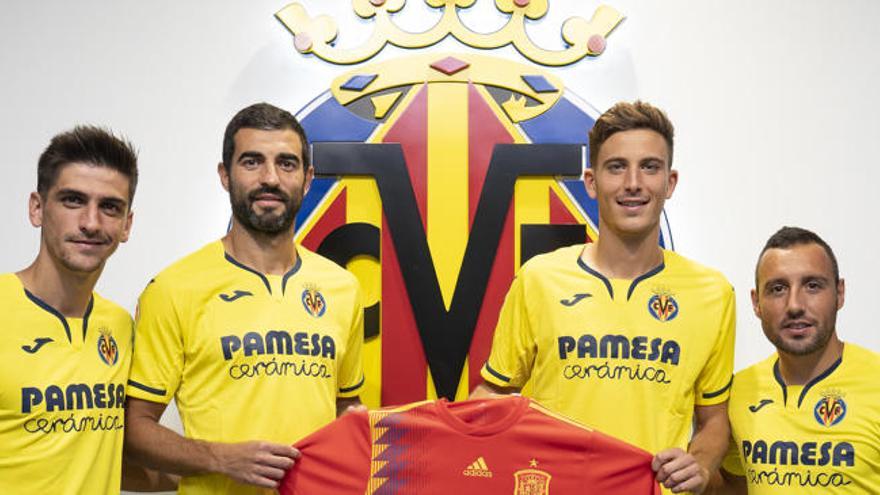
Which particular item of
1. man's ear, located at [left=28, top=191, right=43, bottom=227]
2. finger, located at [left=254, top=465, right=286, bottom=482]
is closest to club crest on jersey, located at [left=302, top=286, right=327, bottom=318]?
finger, located at [left=254, top=465, right=286, bottom=482]

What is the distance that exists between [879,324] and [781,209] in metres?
0.50

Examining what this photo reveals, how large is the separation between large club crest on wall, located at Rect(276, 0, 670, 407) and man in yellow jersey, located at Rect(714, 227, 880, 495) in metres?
0.54

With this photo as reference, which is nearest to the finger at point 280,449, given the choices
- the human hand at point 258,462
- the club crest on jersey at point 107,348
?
the human hand at point 258,462

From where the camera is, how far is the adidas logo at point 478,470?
1.80 m

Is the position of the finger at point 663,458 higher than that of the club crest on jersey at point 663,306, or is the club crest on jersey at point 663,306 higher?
the club crest on jersey at point 663,306

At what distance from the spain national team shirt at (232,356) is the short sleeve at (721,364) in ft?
3.15

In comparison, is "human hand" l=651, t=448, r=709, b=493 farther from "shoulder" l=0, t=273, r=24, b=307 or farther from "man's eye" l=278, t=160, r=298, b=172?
"shoulder" l=0, t=273, r=24, b=307

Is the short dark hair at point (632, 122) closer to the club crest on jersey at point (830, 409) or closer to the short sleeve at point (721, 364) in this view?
the short sleeve at point (721, 364)

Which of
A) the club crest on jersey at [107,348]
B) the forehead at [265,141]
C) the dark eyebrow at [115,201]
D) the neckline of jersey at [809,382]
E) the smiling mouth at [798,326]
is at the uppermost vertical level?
the forehead at [265,141]

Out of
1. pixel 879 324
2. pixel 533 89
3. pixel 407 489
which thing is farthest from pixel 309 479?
pixel 879 324

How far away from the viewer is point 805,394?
2094 millimetres

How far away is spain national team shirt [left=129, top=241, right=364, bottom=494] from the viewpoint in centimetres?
195

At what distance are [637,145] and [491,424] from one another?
793 mm

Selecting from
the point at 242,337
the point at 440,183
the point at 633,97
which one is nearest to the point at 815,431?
the point at 633,97
